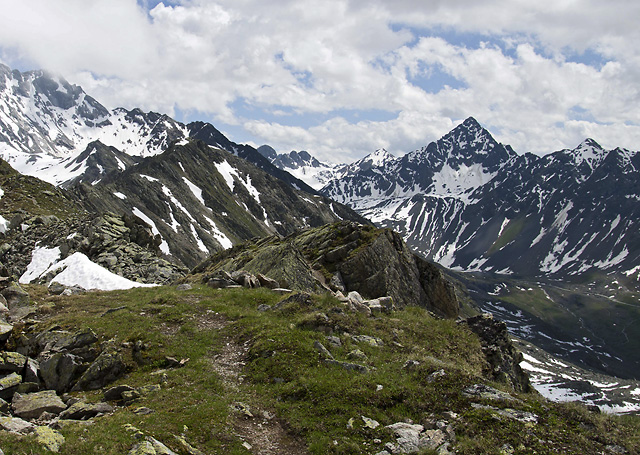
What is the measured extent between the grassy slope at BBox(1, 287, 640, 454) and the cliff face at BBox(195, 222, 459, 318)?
10.1m

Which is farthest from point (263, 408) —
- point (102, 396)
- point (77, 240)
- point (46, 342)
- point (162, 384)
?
point (77, 240)

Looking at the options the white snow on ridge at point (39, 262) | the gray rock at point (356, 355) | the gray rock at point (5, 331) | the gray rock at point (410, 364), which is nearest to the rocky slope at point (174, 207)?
the white snow on ridge at point (39, 262)

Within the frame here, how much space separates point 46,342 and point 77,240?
3026cm

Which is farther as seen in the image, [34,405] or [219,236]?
[219,236]

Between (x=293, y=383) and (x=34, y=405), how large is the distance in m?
8.97

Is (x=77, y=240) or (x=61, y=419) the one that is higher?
(x=77, y=240)

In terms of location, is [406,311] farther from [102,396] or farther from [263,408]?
[102,396]

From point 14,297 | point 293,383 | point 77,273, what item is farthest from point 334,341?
point 77,273

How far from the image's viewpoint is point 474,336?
74.0 ft

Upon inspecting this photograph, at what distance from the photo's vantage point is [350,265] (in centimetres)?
4331

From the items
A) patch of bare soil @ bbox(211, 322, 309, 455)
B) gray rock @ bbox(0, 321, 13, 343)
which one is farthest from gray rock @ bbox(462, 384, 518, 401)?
gray rock @ bbox(0, 321, 13, 343)

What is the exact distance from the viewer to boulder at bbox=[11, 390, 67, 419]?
43.0 feet

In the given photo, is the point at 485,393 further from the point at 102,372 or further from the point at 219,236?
the point at 219,236

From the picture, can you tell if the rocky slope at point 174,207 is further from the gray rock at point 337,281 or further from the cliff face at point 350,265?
the gray rock at point 337,281
